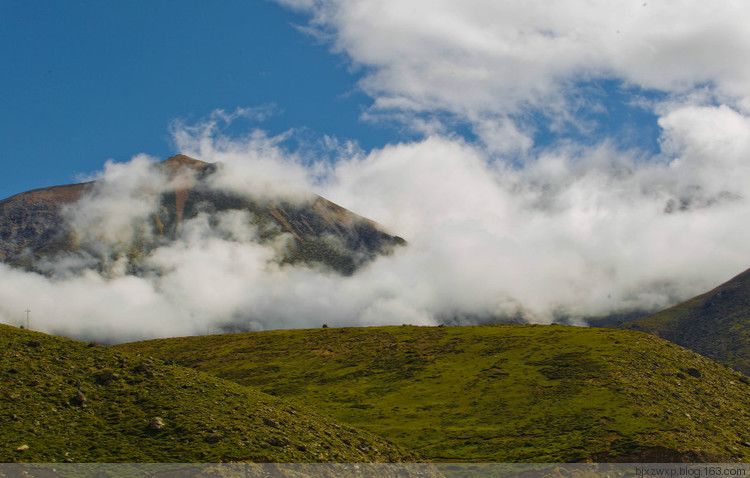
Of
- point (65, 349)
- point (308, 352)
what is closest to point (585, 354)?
point (308, 352)

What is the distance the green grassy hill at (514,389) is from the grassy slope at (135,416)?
2330cm

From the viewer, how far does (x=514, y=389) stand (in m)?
126

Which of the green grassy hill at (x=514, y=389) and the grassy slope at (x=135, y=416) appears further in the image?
the green grassy hill at (x=514, y=389)

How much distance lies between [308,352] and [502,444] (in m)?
81.2

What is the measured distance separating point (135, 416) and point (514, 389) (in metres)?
69.9

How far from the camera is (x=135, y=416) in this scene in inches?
2896

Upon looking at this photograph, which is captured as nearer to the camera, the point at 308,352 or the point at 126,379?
the point at 126,379

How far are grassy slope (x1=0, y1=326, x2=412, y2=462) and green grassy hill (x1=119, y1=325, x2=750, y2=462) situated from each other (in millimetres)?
23298

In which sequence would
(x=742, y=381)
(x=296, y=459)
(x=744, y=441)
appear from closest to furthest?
(x=296, y=459) < (x=744, y=441) < (x=742, y=381)

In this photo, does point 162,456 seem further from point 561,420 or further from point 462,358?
point 462,358

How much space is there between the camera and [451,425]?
11369 centimetres

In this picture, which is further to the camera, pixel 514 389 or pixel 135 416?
pixel 514 389

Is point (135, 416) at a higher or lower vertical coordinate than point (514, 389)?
lower

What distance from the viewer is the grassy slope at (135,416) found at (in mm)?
67250
